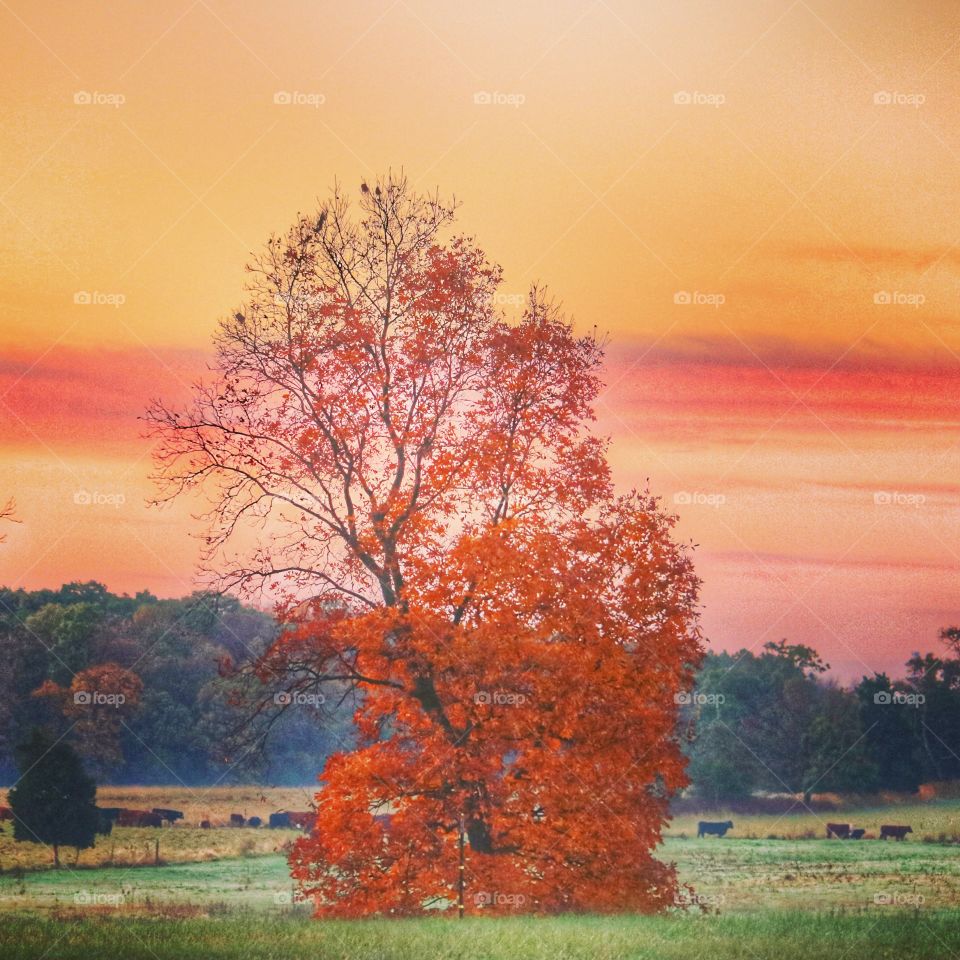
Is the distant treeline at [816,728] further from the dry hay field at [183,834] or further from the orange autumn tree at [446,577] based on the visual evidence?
the orange autumn tree at [446,577]

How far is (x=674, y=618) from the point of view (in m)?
16.6

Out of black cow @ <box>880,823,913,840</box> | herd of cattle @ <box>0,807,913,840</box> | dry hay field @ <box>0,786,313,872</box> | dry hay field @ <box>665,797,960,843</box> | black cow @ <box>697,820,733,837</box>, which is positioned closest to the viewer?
dry hay field @ <box>0,786,313,872</box>

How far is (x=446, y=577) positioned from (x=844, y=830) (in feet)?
83.4

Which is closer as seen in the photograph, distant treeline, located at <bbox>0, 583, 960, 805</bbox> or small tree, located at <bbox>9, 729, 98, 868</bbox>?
small tree, located at <bbox>9, 729, 98, 868</bbox>

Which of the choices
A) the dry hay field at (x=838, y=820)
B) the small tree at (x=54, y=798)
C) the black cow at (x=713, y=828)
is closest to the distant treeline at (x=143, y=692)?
the dry hay field at (x=838, y=820)

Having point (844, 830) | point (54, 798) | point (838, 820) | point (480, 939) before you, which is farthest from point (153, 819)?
point (838, 820)

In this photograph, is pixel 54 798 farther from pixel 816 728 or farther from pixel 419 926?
pixel 816 728

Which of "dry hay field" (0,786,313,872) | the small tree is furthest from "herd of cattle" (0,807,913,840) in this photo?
the small tree

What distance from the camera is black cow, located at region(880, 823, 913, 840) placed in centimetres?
3575

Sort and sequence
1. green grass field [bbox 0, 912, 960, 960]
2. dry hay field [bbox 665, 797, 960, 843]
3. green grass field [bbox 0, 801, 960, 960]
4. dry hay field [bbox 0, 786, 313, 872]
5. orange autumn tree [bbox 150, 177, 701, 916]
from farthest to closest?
dry hay field [bbox 665, 797, 960, 843]
dry hay field [bbox 0, 786, 313, 872]
orange autumn tree [bbox 150, 177, 701, 916]
green grass field [bbox 0, 801, 960, 960]
green grass field [bbox 0, 912, 960, 960]

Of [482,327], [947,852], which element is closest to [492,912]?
[482,327]

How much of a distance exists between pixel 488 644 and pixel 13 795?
13.7 meters

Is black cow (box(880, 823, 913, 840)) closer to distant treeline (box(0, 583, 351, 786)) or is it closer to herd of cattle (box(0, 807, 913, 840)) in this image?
herd of cattle (box(0, 807, 913, 840))

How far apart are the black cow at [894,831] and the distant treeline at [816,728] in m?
2.64
